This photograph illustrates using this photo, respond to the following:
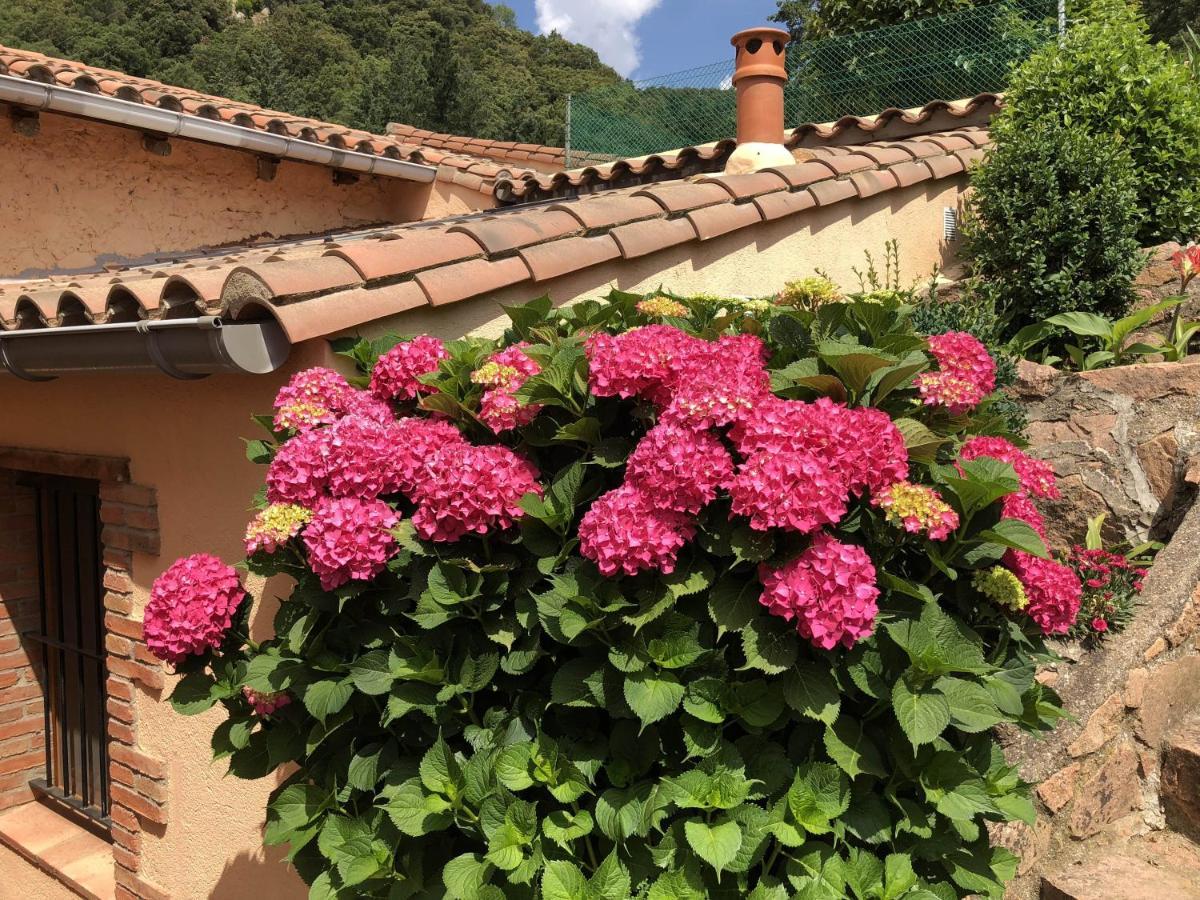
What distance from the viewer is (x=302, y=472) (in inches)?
84.5

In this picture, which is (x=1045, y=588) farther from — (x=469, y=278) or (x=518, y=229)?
(x=518, y=229)

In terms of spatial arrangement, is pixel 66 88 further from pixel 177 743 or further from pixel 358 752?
pixel 358 752

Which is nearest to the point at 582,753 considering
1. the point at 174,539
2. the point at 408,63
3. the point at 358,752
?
the point at 358,752

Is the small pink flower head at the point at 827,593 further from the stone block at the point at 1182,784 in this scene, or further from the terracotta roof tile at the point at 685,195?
the terracotta roof tile at the point at 685,195

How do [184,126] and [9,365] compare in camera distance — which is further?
[184,126]

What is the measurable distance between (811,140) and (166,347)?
535 cm

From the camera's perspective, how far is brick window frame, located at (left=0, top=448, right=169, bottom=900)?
3475 millimetres

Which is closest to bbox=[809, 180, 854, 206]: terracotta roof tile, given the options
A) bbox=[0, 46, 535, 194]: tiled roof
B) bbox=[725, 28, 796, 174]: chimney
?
bbox=[725, 28, 796, 174]: chimney

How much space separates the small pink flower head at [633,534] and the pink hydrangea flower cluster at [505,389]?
386 mm

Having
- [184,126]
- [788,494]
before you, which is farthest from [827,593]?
[184,126]

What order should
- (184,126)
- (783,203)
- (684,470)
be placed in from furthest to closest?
(184,126) < (783,203) < (684,470)

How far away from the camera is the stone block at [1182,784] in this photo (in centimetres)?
278

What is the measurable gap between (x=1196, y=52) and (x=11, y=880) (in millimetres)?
8569

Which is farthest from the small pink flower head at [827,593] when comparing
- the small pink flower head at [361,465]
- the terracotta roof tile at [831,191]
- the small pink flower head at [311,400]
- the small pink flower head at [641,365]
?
the terracotta roof tile at [831,191]
